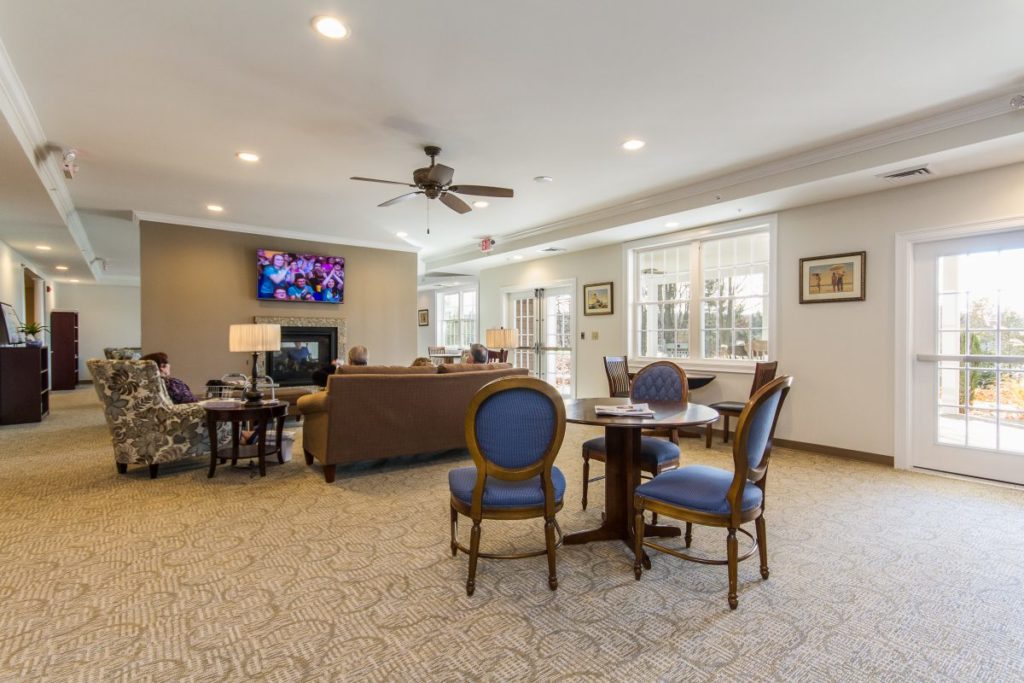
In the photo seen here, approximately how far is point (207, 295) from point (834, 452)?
7.49 m

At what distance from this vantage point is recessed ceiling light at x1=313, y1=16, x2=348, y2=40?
248 centimetres

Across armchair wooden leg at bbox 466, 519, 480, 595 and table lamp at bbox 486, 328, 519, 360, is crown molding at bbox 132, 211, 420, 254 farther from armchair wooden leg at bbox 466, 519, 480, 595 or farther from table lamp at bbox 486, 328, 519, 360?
armchair wooden leg at bbox 466, 519, 480, 595

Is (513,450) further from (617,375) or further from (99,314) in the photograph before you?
(99,314)

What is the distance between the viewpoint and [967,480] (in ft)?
13.2

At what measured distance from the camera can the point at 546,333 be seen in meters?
8.45

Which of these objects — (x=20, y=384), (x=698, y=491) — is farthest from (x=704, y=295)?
(x=20, y=384)

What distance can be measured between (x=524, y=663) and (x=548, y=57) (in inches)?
114

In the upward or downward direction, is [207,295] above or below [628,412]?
above

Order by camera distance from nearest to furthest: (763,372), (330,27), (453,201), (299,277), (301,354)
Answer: (330,27) → (453,201) → (763,372) → (299,277) → (301,354)

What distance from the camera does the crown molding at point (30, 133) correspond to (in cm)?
299

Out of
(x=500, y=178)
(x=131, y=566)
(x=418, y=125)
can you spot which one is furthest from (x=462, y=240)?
(x=131, y=566)

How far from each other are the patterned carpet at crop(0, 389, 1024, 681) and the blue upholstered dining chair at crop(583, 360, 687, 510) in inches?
15.8

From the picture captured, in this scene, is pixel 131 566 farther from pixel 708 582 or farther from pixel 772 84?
pixel 772 84

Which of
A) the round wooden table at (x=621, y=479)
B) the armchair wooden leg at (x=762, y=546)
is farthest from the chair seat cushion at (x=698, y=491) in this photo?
the round wooden table at (x=621, y=479)
